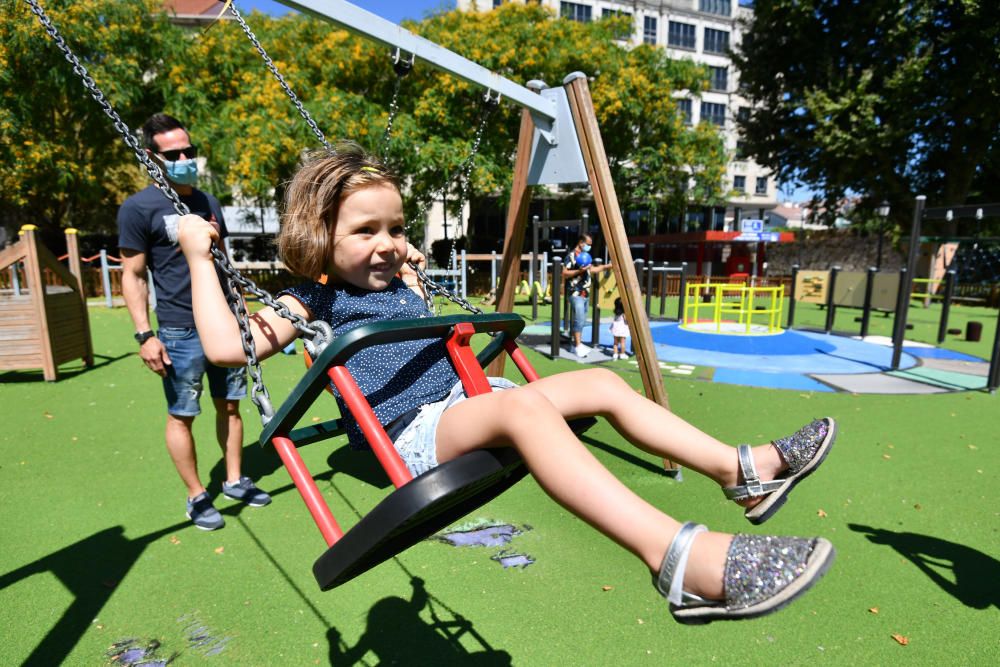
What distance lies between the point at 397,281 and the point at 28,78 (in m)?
17.8

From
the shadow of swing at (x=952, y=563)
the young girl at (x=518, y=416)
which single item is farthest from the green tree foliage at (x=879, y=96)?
the young girl at (x=518, y=416)

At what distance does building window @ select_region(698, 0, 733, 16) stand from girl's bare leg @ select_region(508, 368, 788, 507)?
43743 mm

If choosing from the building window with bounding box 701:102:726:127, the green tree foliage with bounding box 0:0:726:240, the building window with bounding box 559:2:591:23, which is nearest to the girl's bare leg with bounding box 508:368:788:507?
the green tree foliage with bounding box 0:0:726:240

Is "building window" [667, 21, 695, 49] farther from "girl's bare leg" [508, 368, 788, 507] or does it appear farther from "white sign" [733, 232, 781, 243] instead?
"girl's bare leg" [508, 368, 788, 507]

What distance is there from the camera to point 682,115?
19125mm

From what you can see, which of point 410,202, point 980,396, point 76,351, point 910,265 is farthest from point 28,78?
point 980,396

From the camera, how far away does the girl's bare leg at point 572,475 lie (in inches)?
47.2

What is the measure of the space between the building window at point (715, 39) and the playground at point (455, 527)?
4021cm

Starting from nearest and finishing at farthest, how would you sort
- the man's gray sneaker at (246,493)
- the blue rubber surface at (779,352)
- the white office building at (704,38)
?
the man's gray sneaker at (246,493) < the blue rubber surface at (779,352) < the white office building at (704,38)

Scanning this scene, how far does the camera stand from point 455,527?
3186 mm

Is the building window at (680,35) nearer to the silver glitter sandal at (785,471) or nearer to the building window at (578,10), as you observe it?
the building window at (578,10)

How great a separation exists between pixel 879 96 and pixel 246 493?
21.3 meters

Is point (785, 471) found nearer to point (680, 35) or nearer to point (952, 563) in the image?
point (952, 563)

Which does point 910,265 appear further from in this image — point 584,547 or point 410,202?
point 410,202
